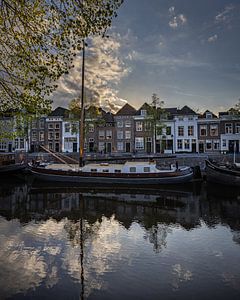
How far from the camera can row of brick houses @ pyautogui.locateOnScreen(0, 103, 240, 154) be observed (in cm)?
5094

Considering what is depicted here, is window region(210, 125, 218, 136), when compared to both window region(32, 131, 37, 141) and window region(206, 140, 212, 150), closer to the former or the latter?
window region(206, 140, 212, 150)

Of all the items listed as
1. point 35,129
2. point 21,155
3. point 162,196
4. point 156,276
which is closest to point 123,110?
point 35,129

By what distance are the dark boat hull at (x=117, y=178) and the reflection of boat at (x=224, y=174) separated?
8.96ft

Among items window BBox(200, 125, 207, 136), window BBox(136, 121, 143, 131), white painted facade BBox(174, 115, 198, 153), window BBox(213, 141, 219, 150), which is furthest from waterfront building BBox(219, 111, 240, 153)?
window BBox(136, 121, 143, 131)

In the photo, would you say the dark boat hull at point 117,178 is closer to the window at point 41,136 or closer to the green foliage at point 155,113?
the green foliage at point 155,113

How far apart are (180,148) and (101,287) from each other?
48.7 meters

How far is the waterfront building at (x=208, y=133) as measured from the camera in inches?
2021

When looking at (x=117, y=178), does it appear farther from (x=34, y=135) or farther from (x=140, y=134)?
(x=34, y=135)

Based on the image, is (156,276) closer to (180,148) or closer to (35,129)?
(180,148)

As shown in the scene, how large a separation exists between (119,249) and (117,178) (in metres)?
16.2

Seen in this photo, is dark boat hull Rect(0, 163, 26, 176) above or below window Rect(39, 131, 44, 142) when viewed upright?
below

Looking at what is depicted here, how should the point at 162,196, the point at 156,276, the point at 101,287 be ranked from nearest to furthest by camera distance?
the point at 101,287
the point at 156,276
the point at 162,196

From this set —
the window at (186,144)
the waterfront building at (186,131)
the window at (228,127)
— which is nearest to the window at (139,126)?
the waterfront building at (186,131)

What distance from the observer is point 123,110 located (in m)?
55.7
